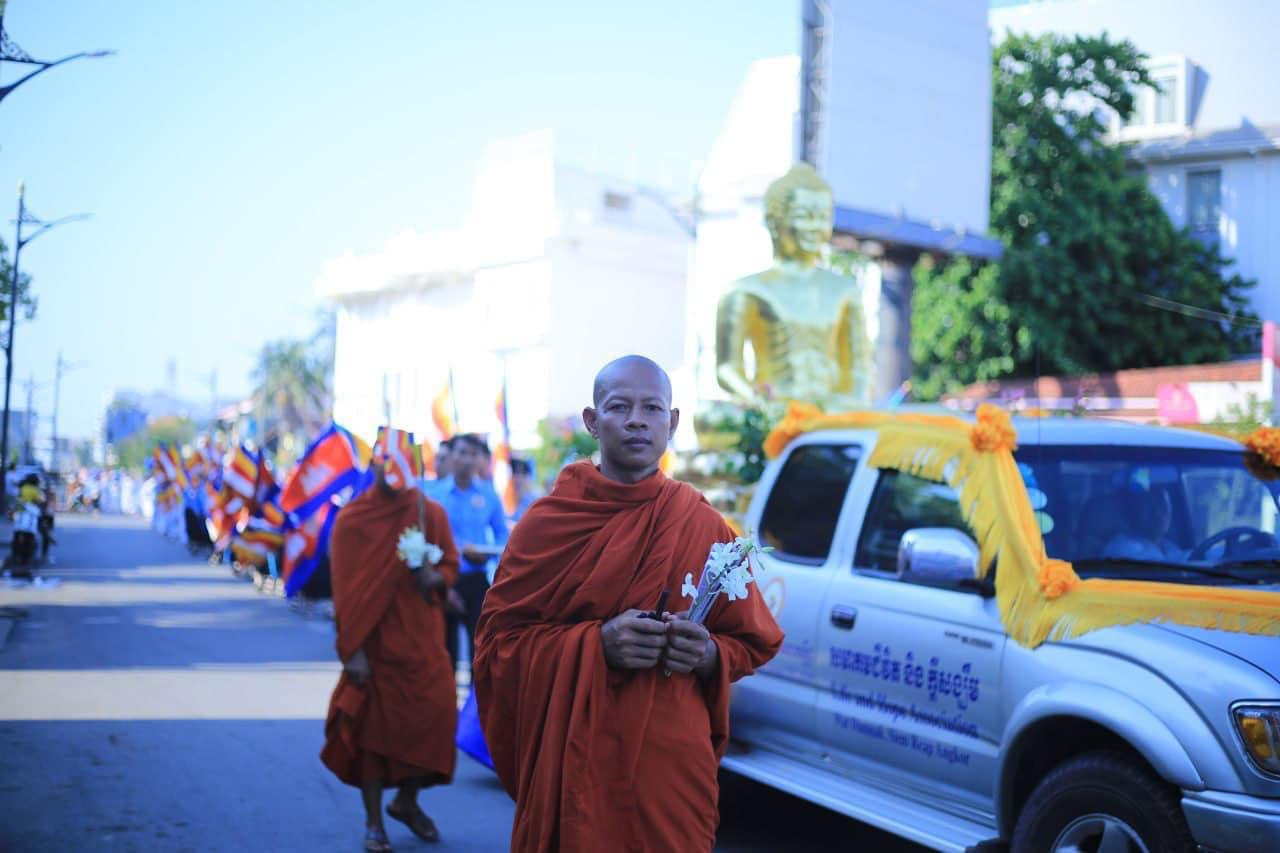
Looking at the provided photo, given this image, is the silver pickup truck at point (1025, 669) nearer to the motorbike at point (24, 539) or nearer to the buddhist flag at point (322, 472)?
the buddhist flag at point (322, 472)

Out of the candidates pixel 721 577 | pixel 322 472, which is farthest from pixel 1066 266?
pixel 721 577

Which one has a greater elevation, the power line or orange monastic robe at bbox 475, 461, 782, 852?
the power line

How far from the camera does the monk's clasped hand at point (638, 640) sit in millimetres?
3342

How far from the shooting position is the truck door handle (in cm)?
577

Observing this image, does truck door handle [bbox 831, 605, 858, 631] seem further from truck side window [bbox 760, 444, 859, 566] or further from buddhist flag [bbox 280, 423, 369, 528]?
buddhist flag [bbox 280, 423, 369, 528]

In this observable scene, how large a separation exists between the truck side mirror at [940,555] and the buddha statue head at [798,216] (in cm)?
694

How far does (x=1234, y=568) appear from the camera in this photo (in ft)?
16.5

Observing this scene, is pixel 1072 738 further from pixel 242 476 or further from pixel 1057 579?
pixel 242 476

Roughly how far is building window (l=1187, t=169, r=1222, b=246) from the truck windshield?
2753 centimetres

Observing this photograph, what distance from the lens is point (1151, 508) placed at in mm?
5363

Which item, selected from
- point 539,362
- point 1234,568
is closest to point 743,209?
point 539,362

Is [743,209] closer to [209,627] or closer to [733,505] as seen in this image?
[209,627]

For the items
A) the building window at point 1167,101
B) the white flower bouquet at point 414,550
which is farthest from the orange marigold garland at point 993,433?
the building window at point 1167,101

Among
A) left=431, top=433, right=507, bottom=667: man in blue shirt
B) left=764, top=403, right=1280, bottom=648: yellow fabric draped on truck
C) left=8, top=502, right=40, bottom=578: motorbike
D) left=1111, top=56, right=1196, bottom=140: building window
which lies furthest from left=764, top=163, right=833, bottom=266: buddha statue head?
left=1111, top=56, right=1196, bottom=140: building window
